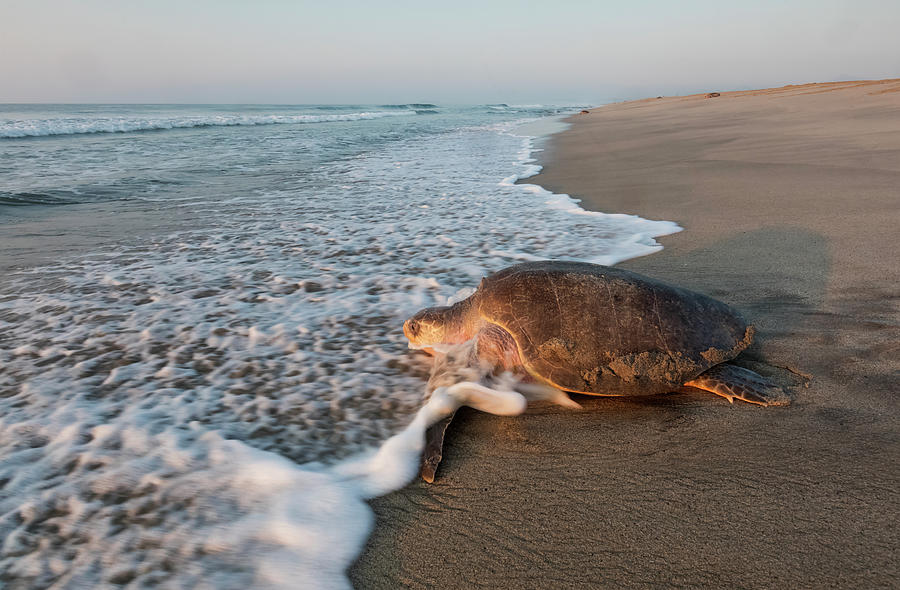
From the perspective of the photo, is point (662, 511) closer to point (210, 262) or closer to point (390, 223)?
point (210, 262)

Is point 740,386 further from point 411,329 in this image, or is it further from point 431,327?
point 411,329

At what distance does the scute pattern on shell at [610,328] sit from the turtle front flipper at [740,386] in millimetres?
57

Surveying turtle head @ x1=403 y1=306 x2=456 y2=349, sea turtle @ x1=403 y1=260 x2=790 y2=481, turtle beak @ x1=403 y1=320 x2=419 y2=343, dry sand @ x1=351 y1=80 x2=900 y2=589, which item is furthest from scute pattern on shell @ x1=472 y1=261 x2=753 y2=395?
turtle beak @ x1=403 y1=320 x2=419 y2=343

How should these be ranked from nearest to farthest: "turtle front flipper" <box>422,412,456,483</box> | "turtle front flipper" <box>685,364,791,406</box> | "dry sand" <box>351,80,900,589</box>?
"dry sand" <box>351,80,900,589</box>, "turtle front flipper" <box>422,412,456,483</box>, "turtle front flipper" <box>685,364,791,406</box>

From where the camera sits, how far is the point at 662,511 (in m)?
1.79

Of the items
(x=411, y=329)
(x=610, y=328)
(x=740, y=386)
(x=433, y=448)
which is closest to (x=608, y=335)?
(x=610, y=328)

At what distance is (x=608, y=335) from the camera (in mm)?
2508

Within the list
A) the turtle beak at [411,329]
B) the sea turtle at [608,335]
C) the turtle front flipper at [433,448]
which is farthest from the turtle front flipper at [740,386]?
the turtle beak at [411,329]

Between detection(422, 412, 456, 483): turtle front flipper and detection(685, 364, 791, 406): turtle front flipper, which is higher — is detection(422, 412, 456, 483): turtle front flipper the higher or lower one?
the lower one

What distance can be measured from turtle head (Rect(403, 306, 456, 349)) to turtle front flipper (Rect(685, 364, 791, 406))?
4.35 ft

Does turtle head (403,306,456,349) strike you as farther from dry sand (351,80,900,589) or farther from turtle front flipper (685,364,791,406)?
turtle front flipper (685,364,791,406)

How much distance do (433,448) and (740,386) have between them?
1.49 metres

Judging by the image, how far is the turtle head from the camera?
306cm

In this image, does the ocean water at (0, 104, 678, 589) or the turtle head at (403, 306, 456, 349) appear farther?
the turtle head at (403, 306, 456, 349)
